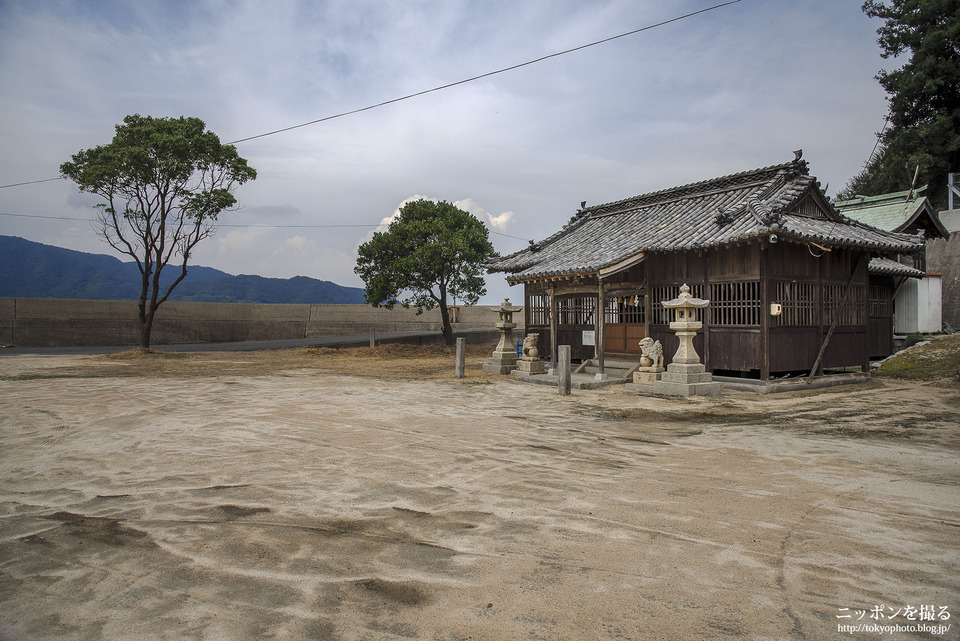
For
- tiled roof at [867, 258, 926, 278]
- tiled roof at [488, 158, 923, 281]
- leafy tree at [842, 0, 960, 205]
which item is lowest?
tiled roof at [867, 258, 926, 278]

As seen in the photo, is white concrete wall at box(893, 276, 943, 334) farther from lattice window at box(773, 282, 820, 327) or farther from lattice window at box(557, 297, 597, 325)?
lattice window at box(557, 297, 597, 325)

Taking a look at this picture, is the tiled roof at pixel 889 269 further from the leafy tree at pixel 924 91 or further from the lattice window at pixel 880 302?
the leafy tree at pixel 924 91

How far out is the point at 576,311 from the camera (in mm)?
16078

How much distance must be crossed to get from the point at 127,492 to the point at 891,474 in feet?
22.8

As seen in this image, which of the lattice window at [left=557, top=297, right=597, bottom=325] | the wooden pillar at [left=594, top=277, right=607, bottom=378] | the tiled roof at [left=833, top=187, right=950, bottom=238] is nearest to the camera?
the wooden pillar at [left=594, top=277, right=607, bottom=378]

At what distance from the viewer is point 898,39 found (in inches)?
997

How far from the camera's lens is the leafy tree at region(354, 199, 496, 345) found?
72.0 ft

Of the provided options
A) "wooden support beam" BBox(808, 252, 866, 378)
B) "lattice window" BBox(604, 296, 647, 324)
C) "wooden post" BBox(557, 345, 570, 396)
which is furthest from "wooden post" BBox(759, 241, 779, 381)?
"wooden post" BBox(557, 345, 570, 396)

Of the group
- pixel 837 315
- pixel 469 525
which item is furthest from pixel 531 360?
pixel 469 525

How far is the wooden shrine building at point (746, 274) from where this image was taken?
11.5 m

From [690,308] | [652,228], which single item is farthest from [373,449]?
[652,228]

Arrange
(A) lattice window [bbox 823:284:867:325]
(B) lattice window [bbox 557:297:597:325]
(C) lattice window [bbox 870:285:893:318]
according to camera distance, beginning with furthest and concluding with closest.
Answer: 1. (C) lattice window [bbox 870:285:893:318]
2. (B) lattice window [bbox 557:297:597:325]
3. (A) lattice window [bbox 823:284:867:325]

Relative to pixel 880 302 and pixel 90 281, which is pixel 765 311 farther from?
pixel 90 281

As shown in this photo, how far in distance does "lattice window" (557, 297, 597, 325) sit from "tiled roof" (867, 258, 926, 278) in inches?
317
